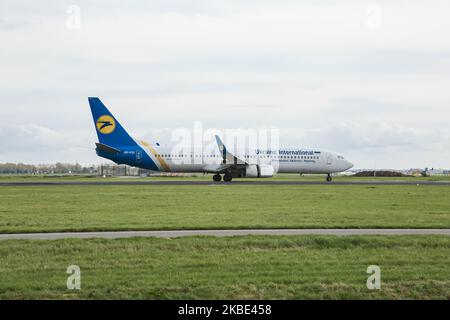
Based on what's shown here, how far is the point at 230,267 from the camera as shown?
→ 1462cm

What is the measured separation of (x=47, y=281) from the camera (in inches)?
516

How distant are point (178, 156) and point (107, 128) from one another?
7.96 m

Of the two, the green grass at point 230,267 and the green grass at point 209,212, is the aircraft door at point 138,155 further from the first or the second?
the green grass at point 230,267

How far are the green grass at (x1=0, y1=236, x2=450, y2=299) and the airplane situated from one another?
145 ft

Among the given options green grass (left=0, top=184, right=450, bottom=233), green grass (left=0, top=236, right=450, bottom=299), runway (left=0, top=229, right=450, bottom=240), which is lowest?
green grass (left=0, top=236, right=450, bottom=299)

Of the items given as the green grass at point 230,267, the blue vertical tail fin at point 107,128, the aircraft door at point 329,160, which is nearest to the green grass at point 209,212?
the green grass at point 230,267

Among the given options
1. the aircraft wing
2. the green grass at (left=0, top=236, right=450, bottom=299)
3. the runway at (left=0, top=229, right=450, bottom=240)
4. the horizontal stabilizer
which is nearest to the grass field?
the green grass at (left=0, top=236, right=450, bottom=299)

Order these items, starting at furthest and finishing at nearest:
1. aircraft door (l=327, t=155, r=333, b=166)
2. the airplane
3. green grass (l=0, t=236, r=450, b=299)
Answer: aircraft door (l=327, t=155, r=333, b=166), the airplane, green grass (l=0, t=236, r=450, b=299)

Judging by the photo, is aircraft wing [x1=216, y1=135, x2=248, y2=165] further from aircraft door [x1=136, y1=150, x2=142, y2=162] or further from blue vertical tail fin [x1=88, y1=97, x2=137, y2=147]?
blue vertical tail fin [x1=88, y1=97, x2=137, y2=147]

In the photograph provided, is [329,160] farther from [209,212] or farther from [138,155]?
[209,212]

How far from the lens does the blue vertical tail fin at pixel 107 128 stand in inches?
2499

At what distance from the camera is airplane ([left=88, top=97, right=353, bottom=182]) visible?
63.0m

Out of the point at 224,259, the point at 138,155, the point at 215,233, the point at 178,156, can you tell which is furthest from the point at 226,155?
the point at 224,259

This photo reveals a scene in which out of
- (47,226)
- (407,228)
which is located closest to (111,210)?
(47,226)
